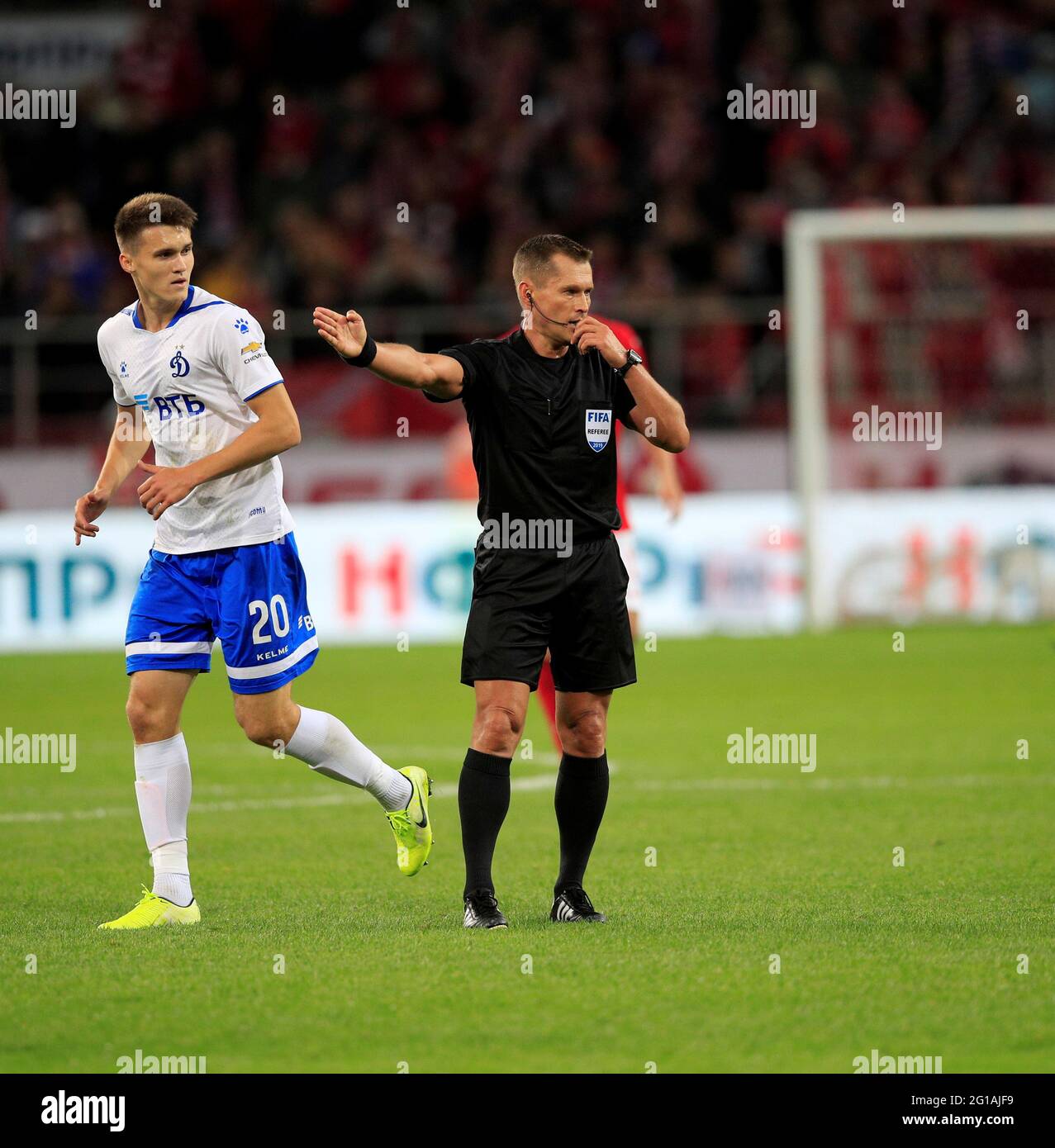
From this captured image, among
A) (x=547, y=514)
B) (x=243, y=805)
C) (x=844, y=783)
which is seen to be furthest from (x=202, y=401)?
(x=844, y=783)

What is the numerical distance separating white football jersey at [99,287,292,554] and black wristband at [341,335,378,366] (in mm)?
595

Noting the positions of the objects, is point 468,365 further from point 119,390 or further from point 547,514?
point 119,390

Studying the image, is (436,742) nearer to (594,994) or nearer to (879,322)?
(594,994)

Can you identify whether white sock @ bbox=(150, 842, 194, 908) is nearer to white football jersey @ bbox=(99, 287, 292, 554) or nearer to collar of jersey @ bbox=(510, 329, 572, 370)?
white football jersey @ bbox=(99, 287, 292, 554)

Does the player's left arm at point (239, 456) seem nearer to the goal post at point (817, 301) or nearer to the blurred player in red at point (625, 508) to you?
the blurred player in red at point (625, 508)

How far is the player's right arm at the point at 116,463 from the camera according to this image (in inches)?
255

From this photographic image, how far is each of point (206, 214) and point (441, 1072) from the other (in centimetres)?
1834

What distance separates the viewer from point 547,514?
20.3 feet

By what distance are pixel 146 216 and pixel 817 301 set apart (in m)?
12.2

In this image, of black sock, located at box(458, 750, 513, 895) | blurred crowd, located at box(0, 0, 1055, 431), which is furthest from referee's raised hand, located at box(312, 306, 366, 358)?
blurred crowd, located at box(0, 0, 1055, 431)

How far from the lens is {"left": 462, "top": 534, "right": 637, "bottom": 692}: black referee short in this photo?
19.8ft

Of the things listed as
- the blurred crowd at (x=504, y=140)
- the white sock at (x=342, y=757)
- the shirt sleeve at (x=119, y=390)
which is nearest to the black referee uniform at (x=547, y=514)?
the white sock at (x=342, y=757)

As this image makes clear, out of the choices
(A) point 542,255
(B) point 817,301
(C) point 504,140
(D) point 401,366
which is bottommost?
(D) point 401,366

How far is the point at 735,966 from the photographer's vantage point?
17.7ft
